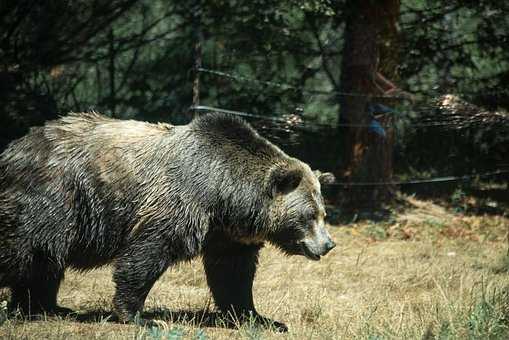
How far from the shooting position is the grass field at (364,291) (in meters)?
5.64

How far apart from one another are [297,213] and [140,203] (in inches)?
49.8

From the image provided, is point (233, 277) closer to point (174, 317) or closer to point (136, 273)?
point (174, 317)

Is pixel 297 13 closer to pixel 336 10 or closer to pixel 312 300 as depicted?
pixel 336 10

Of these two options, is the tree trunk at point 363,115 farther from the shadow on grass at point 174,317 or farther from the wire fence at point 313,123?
the shadow on grass at point 174,317

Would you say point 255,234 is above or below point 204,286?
above

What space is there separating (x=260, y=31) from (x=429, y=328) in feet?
23.0

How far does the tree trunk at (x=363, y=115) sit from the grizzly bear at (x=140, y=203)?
194 inches

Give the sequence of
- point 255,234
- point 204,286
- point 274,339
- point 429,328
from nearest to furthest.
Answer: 1. point 429,328
2. point 274,339
3. point 255,234
4. point 204,286

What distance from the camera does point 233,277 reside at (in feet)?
22.3

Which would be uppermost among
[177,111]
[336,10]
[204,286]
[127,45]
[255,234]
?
[336,10]

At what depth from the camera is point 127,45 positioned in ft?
37.7

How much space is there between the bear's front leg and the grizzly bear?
13 cm

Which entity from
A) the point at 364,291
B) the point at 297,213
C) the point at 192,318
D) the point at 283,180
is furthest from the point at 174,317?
the point at 364,291

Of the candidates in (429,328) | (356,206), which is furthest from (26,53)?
(429,328)
